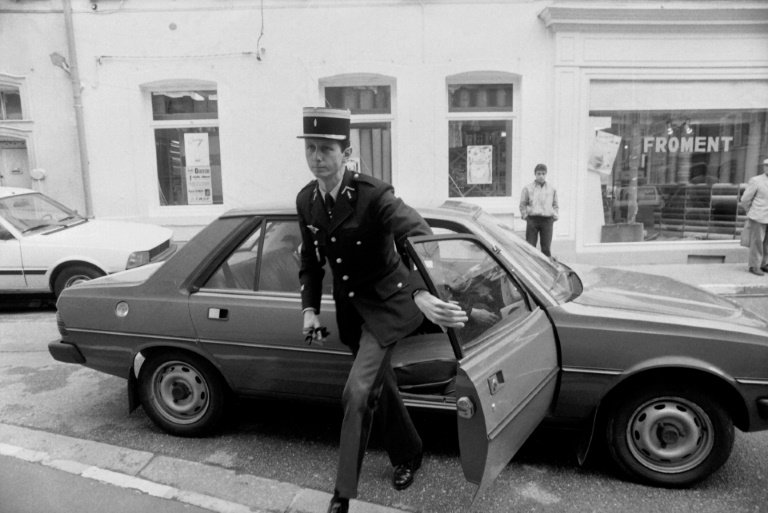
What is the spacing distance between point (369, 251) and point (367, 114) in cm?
808

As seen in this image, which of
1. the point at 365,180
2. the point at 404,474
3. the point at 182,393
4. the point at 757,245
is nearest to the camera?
the point at 365,180

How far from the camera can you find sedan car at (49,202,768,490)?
2.83 m

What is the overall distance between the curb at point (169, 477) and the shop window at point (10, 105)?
8.70 metres

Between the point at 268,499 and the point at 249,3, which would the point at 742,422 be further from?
the point at 249,3

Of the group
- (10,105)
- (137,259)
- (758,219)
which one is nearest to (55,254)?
(137,259)

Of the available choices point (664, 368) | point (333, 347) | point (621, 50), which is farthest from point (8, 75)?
point (664, 368)

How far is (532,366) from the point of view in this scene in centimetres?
285

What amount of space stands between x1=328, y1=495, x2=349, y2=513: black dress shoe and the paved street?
0.82ft

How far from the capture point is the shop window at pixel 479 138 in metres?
10.5

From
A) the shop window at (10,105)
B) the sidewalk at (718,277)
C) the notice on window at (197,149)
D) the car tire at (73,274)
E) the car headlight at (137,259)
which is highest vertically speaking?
the shop window at (10,105)

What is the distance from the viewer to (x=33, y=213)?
8.19m

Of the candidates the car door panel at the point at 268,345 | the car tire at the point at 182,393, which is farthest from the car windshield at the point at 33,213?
the car door panel at the point at 268,345

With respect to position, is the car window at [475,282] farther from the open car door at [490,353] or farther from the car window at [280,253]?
the car window at [280,253]

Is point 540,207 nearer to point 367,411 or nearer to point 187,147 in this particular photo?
point 187,147
